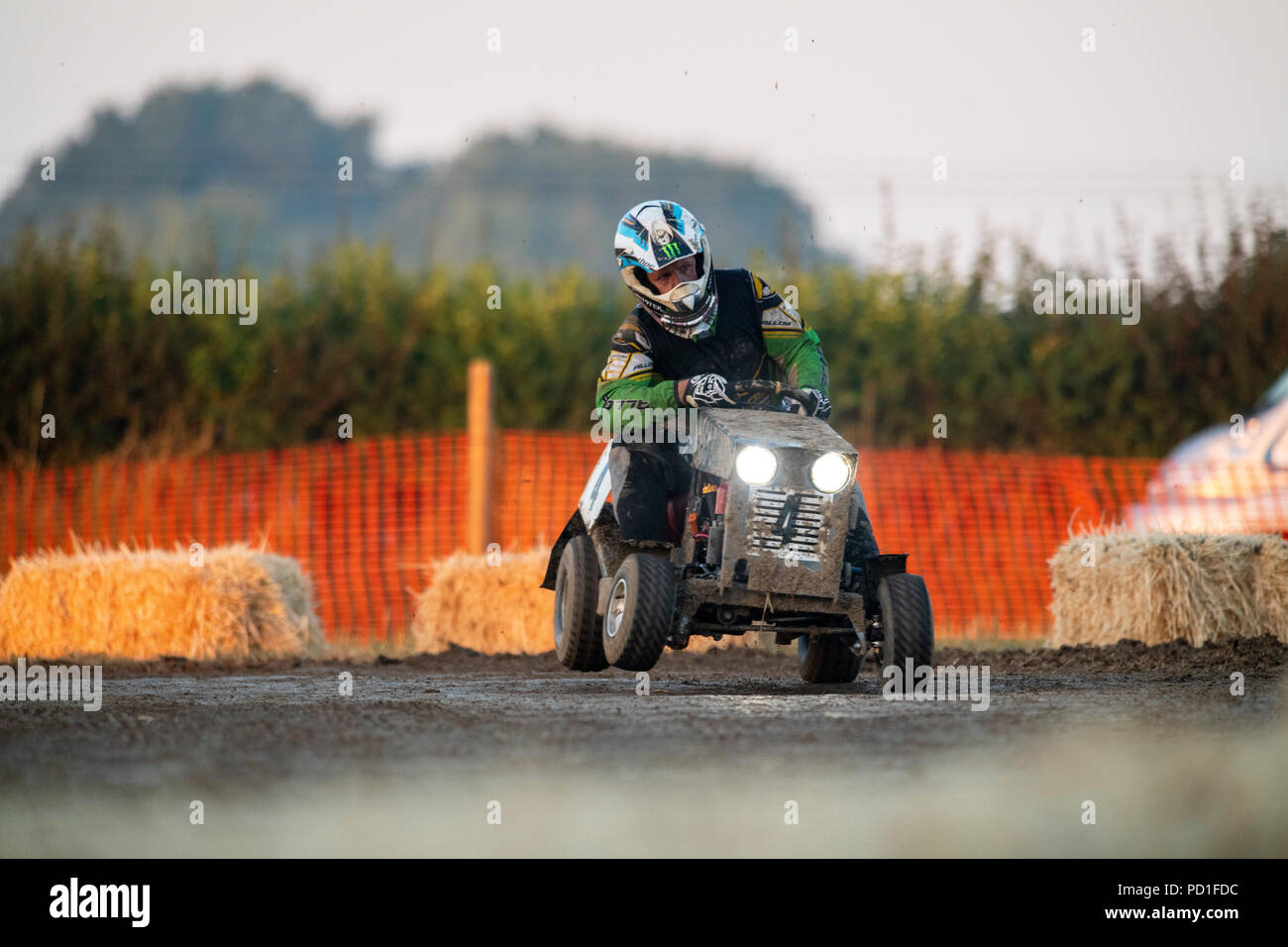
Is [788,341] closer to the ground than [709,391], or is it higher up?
higher up

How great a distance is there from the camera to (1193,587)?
9703mm

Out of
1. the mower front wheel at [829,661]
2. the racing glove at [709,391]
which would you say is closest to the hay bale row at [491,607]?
the mower front wheel at [829,661]

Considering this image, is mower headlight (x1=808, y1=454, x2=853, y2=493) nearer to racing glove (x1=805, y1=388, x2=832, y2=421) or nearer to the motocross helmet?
racing glove (x1=805, y1=388, x2=832, y2=421)

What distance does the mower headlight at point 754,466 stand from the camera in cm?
692

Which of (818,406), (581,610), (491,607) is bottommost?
(491,607)

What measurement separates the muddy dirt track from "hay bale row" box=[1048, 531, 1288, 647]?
241 cm

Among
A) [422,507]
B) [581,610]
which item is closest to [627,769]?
[581,610]

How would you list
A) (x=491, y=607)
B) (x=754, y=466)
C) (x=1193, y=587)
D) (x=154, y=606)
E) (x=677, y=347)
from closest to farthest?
(x=754, y=466) → (x=677, y=347) → (x=1193, y=587) → (x=154, y=606) → (x=491, y=607)

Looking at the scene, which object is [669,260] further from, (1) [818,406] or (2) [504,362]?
(2) [504,362]

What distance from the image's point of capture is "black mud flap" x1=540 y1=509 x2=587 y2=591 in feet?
27.4

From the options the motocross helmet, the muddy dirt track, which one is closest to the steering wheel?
the motocross helmet

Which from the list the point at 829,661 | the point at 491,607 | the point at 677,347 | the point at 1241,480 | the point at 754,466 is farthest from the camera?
the point at 1241,480

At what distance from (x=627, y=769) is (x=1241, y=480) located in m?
10.8

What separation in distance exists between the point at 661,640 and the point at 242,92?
4264 inches
